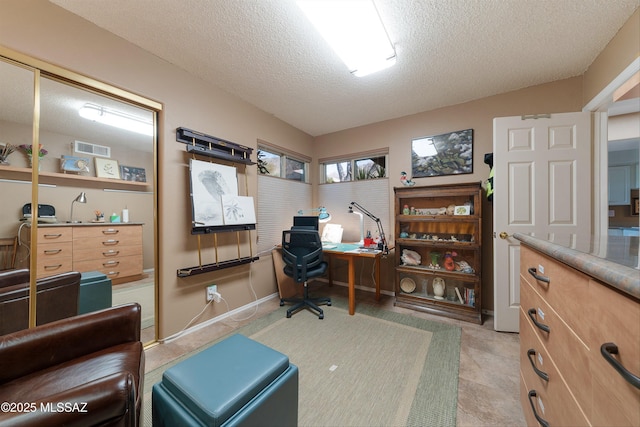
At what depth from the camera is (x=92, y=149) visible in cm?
176

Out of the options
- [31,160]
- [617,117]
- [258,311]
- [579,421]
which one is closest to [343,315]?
[258,311]

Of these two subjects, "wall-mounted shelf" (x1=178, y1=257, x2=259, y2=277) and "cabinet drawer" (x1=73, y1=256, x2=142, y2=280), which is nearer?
"cabinet drawer" (x1=73, y1=256, x2=142, y2=280)

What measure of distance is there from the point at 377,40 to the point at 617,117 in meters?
3.80

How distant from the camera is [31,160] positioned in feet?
4.84

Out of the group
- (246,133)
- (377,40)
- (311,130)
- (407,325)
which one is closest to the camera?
(377,40)

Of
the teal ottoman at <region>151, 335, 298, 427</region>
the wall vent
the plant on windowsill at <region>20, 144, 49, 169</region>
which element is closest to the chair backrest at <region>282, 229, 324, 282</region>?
the teal ottoman at <region>151, 335, 298, 427</region>

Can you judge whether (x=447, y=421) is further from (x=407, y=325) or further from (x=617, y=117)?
(x=617, y=117)

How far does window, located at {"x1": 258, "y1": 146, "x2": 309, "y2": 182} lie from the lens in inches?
124

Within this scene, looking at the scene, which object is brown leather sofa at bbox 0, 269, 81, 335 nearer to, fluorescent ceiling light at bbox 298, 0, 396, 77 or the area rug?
the area rug

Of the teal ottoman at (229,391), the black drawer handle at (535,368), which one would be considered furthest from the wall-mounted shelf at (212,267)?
the black drawer handle at (535,368)

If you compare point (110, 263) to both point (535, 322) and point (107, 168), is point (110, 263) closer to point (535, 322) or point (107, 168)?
point (107, 168)

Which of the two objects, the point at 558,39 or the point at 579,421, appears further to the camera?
the point at 558,39

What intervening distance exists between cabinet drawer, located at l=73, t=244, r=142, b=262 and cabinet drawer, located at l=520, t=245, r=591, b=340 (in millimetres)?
2743

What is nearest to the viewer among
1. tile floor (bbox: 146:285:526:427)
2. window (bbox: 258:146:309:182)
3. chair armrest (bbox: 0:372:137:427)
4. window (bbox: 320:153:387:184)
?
chair armrest (bbox: 0:372:137:427)
